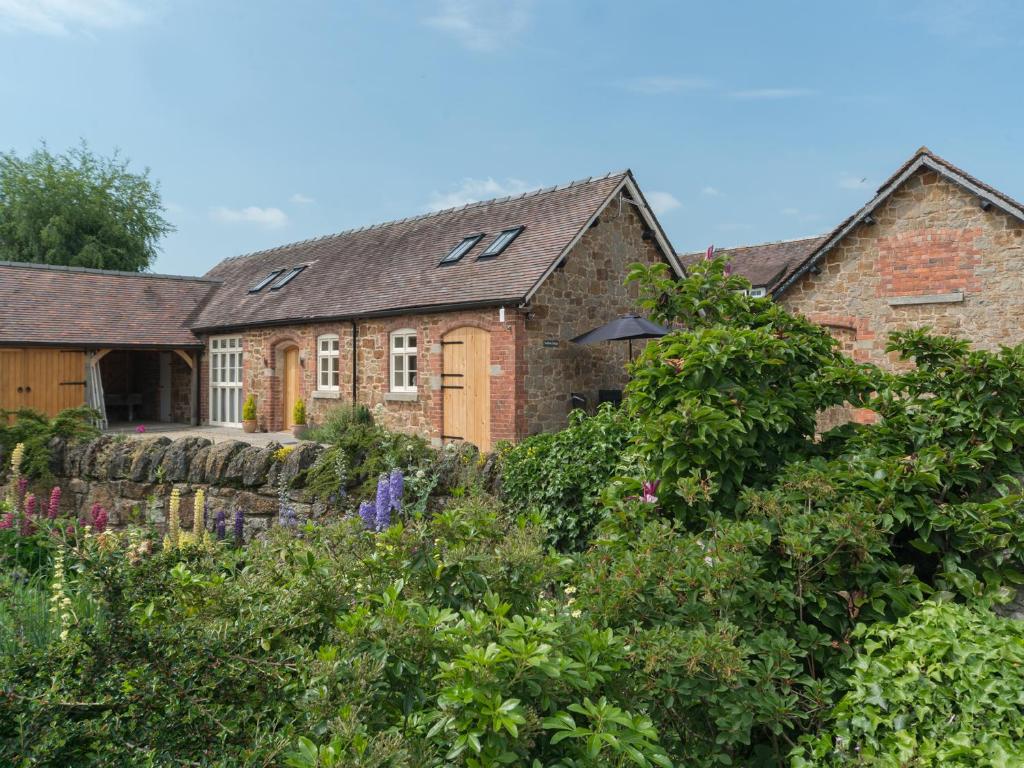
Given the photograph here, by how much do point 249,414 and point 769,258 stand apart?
17795 millimetres

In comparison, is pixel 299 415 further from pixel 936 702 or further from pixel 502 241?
pixel 936 702

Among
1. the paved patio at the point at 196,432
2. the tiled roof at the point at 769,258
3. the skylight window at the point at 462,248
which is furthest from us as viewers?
the tiled roof at the point at 769,258

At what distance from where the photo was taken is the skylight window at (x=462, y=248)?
630 inches

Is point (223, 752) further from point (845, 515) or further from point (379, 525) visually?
point (379, 525)

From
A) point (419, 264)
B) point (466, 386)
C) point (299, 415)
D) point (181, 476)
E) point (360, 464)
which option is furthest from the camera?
point (299, 415)

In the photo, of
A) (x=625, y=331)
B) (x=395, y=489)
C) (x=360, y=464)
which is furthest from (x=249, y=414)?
(x=395, y=489)

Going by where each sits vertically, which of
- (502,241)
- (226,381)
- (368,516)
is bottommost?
(368,516)

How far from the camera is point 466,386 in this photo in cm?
1419

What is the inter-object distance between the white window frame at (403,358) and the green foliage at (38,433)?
239 inches

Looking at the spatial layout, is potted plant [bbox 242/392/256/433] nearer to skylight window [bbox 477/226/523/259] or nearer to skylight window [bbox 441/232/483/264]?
skylight window [bbox 441/232/483/264]

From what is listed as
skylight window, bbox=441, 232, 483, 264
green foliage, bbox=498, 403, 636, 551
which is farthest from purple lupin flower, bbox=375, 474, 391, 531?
skylight window, bbox=441, 232, 483, 264

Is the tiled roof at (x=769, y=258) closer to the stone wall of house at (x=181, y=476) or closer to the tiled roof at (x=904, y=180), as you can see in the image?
the tiled roof at (x=904, y=180)

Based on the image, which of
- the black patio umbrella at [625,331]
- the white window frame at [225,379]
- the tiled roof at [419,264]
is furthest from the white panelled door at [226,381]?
the black patio umbrella at [625,331]

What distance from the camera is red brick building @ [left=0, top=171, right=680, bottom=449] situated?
13.8 meters
